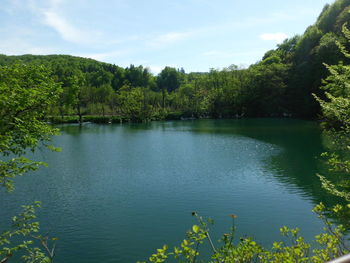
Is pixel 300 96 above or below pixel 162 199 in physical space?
above

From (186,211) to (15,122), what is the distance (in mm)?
10806

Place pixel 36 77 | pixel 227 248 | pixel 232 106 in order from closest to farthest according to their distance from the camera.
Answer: pixel 227 248
pixel 36 77
pixel 232 106

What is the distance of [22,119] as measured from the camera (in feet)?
30.4

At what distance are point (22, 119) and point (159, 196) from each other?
12.2 meters

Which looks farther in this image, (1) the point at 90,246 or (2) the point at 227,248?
(1) the point at 90,246

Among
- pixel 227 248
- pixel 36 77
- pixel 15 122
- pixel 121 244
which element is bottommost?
pixel 121 244

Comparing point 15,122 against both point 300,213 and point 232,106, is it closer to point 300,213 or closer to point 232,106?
point 300,213

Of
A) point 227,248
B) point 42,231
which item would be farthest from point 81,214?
point 227,248

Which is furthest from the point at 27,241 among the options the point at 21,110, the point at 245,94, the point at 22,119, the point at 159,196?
the point at 245,94

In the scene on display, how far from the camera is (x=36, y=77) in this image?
9828mm

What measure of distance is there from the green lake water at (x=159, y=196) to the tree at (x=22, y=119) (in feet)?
14.9

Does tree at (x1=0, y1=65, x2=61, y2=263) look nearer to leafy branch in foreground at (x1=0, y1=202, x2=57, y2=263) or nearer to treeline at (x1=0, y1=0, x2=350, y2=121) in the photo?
leafy branch in foreground at (x1=0, y1=202, x2=57, y2=263)

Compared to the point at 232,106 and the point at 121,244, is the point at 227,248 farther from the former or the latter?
the point at 232,106

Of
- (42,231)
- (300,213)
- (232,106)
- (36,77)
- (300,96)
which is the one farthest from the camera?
(232,106)
